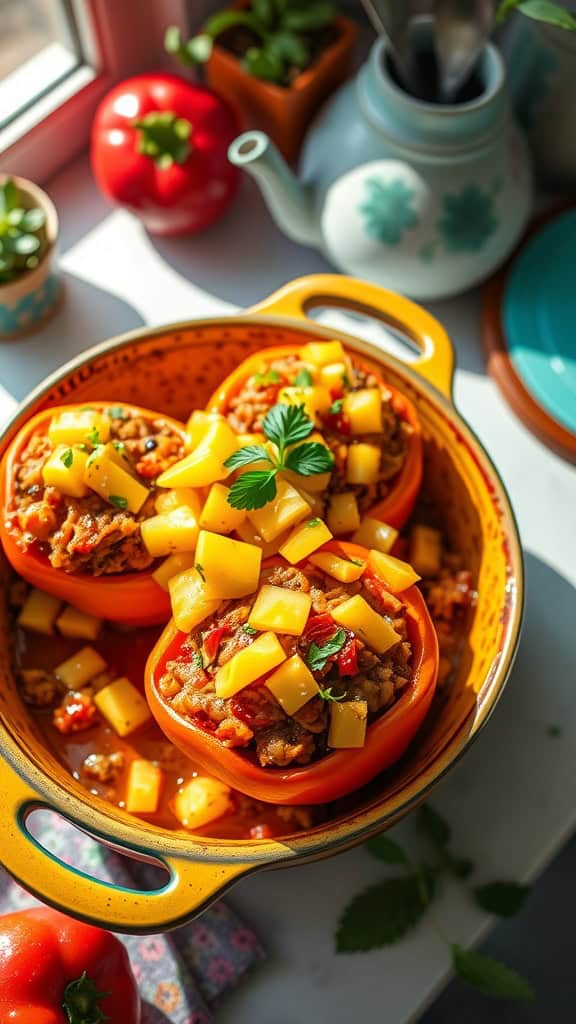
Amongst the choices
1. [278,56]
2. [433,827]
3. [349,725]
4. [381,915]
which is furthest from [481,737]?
[278,56]

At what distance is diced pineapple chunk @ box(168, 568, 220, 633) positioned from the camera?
3.26 ft

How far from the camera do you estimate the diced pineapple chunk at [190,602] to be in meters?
0.99

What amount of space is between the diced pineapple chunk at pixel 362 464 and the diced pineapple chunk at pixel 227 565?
152mm

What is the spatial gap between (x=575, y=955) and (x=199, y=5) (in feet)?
5.43

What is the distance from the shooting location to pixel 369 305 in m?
1.18

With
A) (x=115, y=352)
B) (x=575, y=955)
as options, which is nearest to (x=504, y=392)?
(x=115, y=352)

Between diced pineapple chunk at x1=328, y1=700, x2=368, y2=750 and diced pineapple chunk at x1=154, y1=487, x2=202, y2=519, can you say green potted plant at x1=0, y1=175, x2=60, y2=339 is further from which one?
diced pineapple chunk at x1=328, y1=700, x2=368, y2=750

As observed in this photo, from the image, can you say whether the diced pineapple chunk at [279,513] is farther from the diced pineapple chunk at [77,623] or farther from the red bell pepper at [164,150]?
the red bell pepper at [164,150]

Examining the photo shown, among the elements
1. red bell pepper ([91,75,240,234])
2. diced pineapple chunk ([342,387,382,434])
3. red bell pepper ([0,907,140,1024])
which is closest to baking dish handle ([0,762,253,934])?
red bell pepper ([0,907,140,1024])

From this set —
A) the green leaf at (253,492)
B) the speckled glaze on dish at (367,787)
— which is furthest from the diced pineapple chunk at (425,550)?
the green leaf at (253,492)

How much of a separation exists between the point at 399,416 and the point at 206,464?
234 mm

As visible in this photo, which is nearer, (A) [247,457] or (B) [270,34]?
(A) [247,457]

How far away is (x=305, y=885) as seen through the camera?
44.8 inches

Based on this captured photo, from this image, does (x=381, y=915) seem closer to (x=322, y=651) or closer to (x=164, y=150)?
(x=322, y=651)
